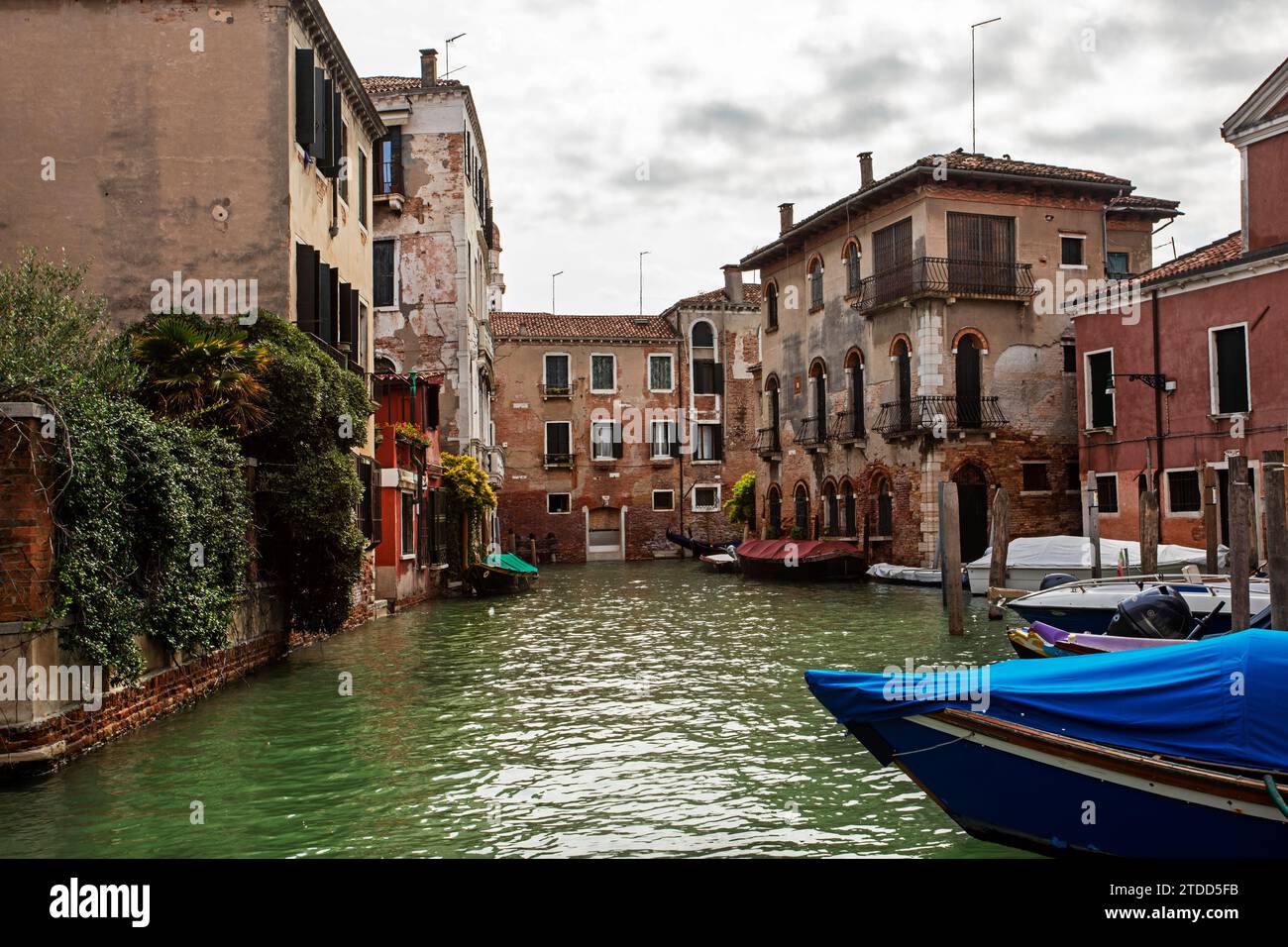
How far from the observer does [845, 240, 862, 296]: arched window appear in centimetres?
2853

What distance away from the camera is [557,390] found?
4075cm

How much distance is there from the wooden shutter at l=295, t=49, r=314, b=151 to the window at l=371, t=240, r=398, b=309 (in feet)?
38.8

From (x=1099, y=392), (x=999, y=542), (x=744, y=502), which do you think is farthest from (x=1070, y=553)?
(x=744, y=502)

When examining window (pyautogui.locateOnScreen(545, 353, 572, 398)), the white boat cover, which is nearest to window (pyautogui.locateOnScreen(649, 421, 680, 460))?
window (pyautogui.locateOnScreen(545, 353, 572, 398))

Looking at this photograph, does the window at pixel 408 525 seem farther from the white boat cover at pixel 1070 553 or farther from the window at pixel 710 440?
the window at pixel 710 440

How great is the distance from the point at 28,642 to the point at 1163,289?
2030cm

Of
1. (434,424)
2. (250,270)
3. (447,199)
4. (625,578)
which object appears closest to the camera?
(250,270)

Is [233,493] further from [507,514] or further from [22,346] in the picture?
[507,514]

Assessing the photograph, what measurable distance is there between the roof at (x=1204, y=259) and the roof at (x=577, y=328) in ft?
69.1

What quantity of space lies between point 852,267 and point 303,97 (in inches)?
680

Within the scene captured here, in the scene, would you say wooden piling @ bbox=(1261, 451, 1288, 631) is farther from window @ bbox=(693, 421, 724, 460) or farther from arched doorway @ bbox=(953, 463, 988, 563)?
window @ bbox=(693, 421, 724, 460)

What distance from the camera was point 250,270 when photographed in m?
14.1

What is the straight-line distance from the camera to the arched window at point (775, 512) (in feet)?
109

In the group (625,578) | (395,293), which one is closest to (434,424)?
(395,293)
